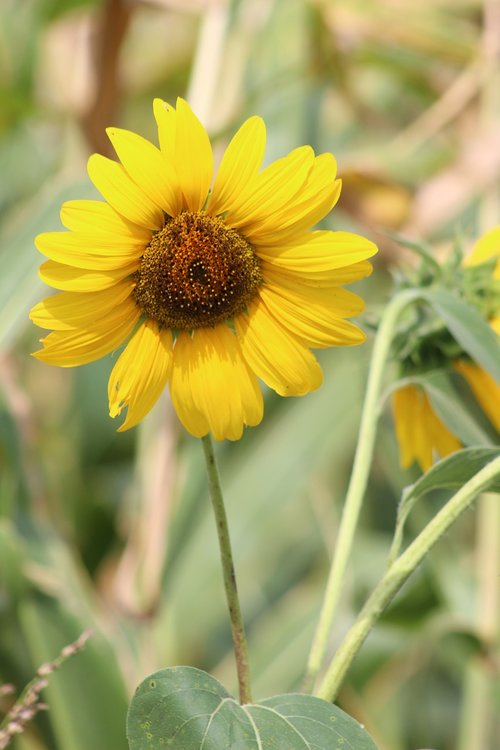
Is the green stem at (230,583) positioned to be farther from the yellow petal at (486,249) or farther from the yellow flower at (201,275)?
the yellow petal at (486,249)

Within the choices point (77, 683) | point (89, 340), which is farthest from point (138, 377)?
point (77, 683)

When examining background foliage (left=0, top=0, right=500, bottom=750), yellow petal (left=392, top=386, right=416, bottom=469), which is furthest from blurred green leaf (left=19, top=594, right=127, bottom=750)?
yellow petal (left=392, top=386, right=416, bottom=469)

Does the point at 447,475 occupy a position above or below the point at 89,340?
below

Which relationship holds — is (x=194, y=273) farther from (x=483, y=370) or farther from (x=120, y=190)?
(x=483, y=370)

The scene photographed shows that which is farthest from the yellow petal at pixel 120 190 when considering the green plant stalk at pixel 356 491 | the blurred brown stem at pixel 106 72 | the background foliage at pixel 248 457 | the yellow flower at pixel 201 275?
the blurred brown stem at pixel 106 72

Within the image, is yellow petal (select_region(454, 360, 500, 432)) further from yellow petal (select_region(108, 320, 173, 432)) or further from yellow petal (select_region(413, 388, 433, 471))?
yellow petal (select_region(108, 320, 173, 432))

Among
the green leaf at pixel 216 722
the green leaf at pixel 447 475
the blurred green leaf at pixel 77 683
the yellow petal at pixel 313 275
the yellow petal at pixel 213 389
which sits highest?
the yellow petal at pixel 313 275

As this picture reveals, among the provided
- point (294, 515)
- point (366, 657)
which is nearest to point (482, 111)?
point (294, 515)
